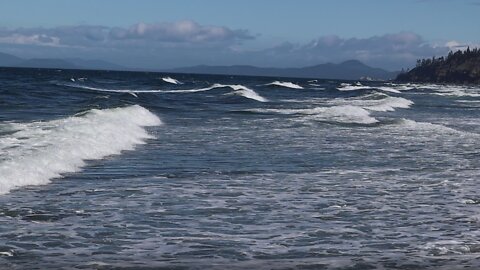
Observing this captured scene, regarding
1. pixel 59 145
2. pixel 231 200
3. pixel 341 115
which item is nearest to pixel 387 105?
pixel 341 115

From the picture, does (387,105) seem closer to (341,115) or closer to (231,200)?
(341,115)

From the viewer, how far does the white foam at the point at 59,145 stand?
1475cm

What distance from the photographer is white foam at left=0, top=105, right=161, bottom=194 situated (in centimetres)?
1475

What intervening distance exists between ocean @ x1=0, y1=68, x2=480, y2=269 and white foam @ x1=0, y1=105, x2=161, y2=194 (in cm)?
5

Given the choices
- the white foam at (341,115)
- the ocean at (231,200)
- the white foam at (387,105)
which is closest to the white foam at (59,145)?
the ocean at (231,200)

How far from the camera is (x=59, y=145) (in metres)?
18.8

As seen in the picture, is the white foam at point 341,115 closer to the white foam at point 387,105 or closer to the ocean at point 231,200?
the white foam at point 387,105

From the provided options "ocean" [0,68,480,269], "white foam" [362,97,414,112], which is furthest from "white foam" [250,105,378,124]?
"ocean" [0,68,480,269]

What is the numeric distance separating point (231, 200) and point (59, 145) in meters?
7.24

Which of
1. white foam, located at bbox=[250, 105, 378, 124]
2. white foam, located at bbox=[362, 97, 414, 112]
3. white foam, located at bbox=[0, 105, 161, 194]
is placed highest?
white foam, located at bbox=[0, 105, 161, 194]

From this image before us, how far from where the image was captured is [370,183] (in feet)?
50.0

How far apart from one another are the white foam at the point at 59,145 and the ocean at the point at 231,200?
0.17ft

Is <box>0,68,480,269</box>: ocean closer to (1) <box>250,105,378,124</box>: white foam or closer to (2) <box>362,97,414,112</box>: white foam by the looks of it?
(1) <box>250,105,378,124</box>: white foam

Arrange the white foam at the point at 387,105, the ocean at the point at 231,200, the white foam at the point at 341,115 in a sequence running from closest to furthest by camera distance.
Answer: the ocean at the point at 231,200, the white foam at the point at 341,115, the white foam at the point at 387,105
